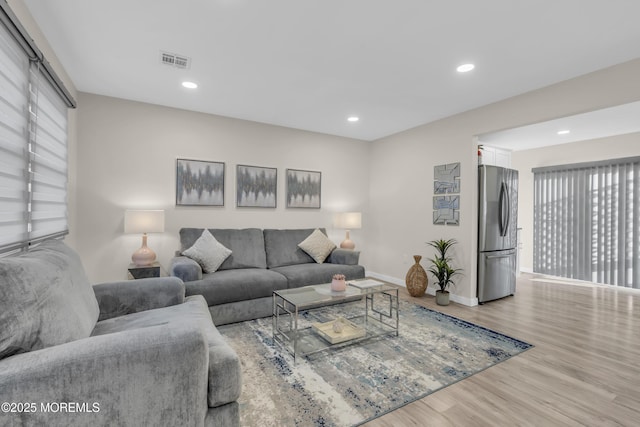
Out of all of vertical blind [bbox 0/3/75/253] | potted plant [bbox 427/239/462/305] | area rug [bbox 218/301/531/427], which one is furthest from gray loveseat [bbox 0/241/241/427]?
potted plant [bbox 427/239/462/305]

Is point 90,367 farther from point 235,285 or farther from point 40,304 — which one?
point 235,285

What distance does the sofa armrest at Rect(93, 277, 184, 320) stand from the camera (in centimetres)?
202

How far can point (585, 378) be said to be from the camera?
7.00ft

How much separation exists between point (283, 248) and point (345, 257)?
0.90 m

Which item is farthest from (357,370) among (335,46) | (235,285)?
(335,46)

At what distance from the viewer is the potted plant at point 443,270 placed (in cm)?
385

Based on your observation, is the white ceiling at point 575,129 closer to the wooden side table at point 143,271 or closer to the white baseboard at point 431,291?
the white baseboard at point 431,291

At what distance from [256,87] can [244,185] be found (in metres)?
1.53

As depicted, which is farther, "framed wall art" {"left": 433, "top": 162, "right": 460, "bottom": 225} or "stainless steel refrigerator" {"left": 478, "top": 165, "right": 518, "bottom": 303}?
"framed wall art" {"left": 433, "top": 162, "right": 460, "bottom": 225}

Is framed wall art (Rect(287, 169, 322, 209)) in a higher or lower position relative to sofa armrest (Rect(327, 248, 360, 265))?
higher

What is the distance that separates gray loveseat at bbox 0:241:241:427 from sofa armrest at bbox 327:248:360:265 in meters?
2.74

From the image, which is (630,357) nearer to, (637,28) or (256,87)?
(637,28)

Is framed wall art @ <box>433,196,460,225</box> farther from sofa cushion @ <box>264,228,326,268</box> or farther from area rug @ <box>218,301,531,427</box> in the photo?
sofa cushion @ <box>264,228,326,268</box>

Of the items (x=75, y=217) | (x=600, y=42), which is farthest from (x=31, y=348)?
(x=600, y=42)
